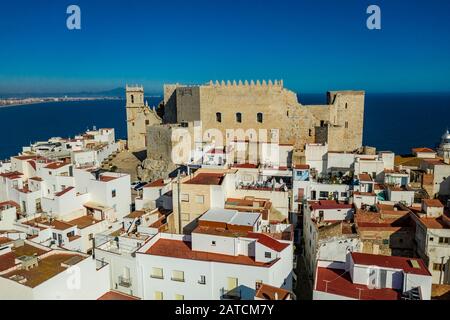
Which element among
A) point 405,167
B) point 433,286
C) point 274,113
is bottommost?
point 433,286

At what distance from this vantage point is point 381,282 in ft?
33.4

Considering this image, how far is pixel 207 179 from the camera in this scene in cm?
1641

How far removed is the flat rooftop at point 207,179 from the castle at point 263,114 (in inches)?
266

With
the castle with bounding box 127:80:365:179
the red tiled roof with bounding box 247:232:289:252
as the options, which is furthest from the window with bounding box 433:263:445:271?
the castle with bounding box 127:80:365:179

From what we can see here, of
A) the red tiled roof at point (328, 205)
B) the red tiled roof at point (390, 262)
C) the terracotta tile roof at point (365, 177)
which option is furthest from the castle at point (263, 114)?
the red tiled roof at point (390, 262)

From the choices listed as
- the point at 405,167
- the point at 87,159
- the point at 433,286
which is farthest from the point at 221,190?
the point at 87,159

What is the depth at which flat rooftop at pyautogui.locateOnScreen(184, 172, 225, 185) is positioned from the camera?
15781 mm

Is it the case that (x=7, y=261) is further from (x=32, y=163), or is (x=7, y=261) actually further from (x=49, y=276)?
(x=32, y=163)

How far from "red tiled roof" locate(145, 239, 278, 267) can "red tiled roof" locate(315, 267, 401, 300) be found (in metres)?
1.45

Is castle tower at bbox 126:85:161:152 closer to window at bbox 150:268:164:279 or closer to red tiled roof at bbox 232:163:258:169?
red tiled roof at bbox 232:163:258:169

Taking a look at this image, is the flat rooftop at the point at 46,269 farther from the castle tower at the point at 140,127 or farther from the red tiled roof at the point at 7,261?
the castle tower at the point at 140,127

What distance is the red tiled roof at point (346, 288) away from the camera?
9.73 meters
